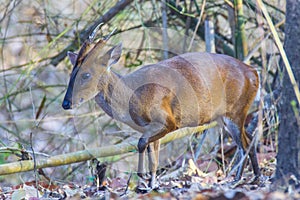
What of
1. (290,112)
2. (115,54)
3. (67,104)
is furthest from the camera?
(115,54)

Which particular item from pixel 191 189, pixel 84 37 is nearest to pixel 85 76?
pixel 191 189

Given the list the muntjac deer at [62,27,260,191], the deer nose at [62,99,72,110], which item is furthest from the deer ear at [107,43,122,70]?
the deer nose at [62,99,72,110]

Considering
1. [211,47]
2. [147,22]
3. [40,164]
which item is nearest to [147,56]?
[147,22]

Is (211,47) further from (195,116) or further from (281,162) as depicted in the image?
(281,162)

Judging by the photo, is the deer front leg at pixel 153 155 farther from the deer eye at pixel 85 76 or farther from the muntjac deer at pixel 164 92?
the deer eye at pixel 85 76

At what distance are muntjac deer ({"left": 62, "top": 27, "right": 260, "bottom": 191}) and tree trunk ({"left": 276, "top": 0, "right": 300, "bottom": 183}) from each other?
1958 millimetres

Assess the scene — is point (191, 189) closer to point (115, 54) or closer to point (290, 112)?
point (290, 112)

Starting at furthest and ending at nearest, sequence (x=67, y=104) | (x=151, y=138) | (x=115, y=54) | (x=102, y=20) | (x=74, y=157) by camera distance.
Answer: (x=102, y=20), (x=74, y=157), (x=115, y=54), (x=67, y=104), (x=151, y=138)

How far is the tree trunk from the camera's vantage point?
4180mm

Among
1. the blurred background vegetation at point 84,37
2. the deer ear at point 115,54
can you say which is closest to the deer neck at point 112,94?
the deer ear at point 115,54

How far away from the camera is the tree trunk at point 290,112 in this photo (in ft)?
13.7

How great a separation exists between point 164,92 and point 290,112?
2.24 m

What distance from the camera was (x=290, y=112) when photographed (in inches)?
166

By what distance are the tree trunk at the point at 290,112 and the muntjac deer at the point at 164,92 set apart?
1958 mm
